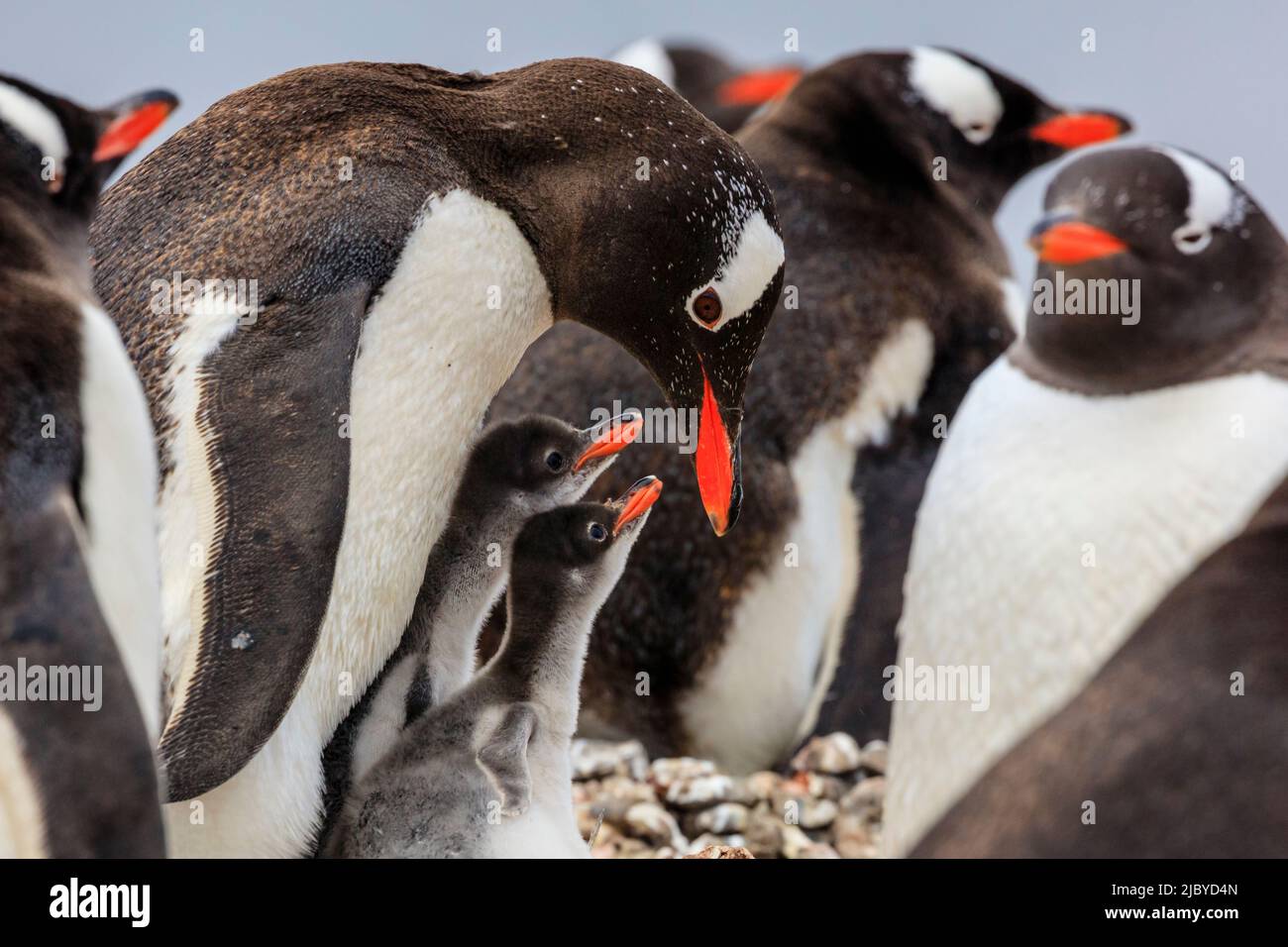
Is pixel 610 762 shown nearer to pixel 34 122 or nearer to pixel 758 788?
pixel 758 788

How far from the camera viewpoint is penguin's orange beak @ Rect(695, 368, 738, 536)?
161cm

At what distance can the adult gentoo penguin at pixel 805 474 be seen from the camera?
2.31 m

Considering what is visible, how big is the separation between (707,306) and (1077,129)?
50.3 inches

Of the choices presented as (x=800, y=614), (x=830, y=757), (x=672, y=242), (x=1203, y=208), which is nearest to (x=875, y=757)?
(x=830, y=757)

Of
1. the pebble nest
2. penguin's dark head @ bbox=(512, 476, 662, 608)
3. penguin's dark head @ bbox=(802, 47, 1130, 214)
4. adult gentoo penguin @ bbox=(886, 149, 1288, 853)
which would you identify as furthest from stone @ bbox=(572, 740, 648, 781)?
penguin's dark head @ bbox=(802, 47, 1130, 214)

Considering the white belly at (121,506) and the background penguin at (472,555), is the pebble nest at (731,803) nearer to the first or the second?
the background penguin at (472,555)

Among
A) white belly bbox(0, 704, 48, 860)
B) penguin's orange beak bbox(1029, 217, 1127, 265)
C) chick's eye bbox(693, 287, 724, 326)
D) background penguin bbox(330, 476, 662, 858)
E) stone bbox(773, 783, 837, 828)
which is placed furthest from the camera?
stone bbox(773, 783, 837, 828)

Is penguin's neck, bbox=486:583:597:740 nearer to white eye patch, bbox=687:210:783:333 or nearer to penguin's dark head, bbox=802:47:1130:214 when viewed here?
white eye patch, bbox=687:210:783:333

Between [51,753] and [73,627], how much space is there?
80mm

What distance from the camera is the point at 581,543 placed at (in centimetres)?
170

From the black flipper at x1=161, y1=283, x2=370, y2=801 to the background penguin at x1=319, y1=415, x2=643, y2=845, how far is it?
0.20 metres
